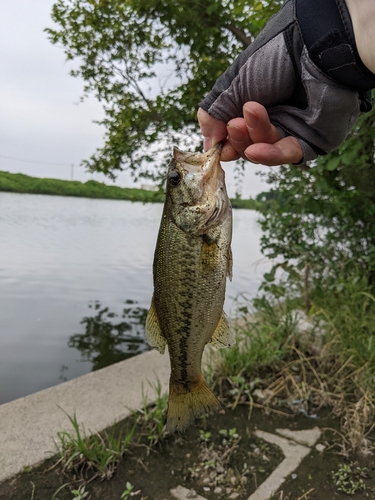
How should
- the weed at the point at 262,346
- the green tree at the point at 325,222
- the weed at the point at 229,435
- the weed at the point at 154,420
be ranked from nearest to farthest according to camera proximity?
the weed at the point at 154,420, the weed at the point at 229,435, the weed at the point at 262,346, the green tree at the point at 325,222

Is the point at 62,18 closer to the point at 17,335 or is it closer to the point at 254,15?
the point at 254,15

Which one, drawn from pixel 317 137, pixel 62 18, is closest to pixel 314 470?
pixel 317 137

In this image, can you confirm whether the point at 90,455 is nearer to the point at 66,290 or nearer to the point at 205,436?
the point at 205,436

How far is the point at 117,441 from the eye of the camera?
2789mm

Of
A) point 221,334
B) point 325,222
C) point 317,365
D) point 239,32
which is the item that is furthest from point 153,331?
point 325,222

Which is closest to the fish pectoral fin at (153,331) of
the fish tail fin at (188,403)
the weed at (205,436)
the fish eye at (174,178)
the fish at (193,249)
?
the fish at (193,249)

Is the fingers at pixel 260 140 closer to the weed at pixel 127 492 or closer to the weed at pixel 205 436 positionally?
the weed at pixel 127 492

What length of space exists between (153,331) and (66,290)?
644 centimetres

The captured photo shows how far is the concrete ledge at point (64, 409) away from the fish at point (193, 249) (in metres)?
1.64

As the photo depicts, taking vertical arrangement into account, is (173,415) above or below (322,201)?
below

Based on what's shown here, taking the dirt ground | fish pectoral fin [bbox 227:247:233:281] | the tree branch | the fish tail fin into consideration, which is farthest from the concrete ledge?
the tree branch

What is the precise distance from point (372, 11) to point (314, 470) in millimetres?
2713

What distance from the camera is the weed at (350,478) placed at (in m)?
2.60

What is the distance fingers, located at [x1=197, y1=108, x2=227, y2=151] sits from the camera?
1.72 m
